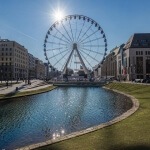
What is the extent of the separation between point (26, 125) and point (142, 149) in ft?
43.9

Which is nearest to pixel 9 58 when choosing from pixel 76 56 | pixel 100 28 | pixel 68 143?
pixel 76 56

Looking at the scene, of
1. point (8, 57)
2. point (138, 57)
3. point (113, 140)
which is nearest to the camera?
point (113, 140)

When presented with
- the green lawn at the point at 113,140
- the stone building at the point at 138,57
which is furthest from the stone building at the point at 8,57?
the green lawn at the point at 113,140

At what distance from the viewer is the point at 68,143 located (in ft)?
42.8

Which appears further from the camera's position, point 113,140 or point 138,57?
point 138,57

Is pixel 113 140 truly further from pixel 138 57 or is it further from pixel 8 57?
pixel 8 57

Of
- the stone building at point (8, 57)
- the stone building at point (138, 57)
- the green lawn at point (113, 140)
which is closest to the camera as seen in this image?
the green lawn at point (113, 140)

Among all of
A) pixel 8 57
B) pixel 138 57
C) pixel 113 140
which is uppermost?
pixel 8 57

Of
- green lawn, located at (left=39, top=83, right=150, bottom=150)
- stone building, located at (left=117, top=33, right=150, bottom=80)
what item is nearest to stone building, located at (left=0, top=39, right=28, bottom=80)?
stone building, located at (left=117, top=33, right=150, bottom=80)

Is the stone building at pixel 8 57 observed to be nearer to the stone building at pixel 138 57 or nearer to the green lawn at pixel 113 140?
the stone building at pixel 138 57

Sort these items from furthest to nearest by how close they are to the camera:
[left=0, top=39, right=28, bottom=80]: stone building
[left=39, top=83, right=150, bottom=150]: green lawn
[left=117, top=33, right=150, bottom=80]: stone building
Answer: [left=0, top=39, right=28, bottom=80]: stone building → [left=117, top=33, right=150, bottom=80]: stone building → [left=39, top=83, right=150, bottom=150]: green lawn

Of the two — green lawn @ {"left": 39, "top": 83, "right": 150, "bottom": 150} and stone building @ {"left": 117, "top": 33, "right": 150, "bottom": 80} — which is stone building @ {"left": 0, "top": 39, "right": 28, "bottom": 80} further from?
green lawn @ {"left": 39, "top": 83, "right": 150, "bottom": 150}

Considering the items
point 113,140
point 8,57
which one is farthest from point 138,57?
point 113,140

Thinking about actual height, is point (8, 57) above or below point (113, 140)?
above
